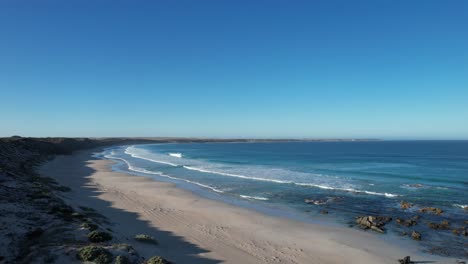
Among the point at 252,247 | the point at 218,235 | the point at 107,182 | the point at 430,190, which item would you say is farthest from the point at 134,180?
the point at 430,190

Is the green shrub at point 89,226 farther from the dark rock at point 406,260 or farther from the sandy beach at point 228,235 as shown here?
the dark rock at point 406,260

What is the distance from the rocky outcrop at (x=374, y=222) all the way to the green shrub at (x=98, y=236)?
45.5ft

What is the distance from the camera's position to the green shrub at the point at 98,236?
39.8 feet

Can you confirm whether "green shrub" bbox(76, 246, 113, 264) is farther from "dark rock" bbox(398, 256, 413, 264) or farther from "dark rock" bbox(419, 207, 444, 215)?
"dark rock" bbox(419, 207, 444, 215)

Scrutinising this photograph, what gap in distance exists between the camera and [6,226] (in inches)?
490

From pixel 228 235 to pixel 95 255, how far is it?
7.37 metres

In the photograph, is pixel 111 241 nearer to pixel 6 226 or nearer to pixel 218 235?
pixel 6 226

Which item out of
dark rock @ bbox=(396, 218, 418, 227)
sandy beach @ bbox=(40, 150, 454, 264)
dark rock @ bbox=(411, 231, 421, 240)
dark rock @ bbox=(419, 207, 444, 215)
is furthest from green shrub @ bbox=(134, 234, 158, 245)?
dark rock @ bbox=(419, 207, 444, 215)

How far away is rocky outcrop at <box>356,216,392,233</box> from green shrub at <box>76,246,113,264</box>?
14.0 m

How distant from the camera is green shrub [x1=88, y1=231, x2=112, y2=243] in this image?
12.1 metres

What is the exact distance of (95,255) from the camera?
10141mm

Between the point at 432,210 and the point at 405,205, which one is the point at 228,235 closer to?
the point at 405,205

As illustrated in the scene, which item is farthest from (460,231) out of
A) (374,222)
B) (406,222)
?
(374,222)

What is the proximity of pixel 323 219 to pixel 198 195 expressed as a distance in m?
11.7
